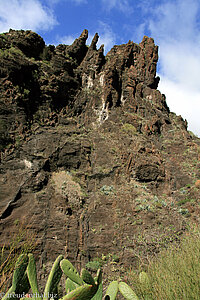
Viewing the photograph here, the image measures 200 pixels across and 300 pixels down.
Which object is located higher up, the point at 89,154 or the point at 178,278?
the point at 89,154

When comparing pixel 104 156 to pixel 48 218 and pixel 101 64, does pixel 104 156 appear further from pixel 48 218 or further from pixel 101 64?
pixel 101 64

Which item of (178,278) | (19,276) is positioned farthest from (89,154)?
(178,278)

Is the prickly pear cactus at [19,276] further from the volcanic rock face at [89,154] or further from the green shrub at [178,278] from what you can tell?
the volcanic rock face at [89,154]

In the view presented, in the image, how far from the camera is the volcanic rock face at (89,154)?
13289 millimetres

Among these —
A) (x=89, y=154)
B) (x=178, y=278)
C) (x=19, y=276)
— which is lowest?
(x=19, y=276)

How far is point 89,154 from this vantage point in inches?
795

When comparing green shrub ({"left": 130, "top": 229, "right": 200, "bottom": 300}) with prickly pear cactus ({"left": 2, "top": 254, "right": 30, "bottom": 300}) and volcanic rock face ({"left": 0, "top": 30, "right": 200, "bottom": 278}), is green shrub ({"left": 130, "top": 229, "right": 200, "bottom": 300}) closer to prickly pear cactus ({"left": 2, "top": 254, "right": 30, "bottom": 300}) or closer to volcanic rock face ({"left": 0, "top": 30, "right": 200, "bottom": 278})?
prickly pear cactus ({"left": 2, "top": 254, "right": 30, "bottom": 300})

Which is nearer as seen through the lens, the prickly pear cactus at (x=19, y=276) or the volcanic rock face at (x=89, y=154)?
the prickly pear cactus at (x=19, y=276)

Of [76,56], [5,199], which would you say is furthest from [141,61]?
[5,199]

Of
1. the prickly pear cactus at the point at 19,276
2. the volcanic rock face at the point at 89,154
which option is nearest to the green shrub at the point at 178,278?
the prickly pear cactus at the point at 19,276

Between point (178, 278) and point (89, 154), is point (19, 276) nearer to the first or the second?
point (178, 278)

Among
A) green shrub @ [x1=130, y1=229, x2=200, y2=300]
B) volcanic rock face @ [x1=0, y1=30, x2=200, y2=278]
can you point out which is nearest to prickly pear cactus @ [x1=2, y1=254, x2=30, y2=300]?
green shrub @ [x1=130, y1=229, x2=200, y2=300]

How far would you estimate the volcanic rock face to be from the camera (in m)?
13.3

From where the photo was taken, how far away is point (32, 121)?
2167 cm
